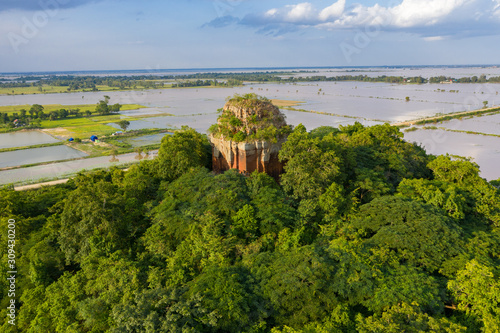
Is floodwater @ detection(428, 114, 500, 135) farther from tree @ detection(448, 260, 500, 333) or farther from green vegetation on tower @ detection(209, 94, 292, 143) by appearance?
tree @ detection(448, 260, 500, 333)

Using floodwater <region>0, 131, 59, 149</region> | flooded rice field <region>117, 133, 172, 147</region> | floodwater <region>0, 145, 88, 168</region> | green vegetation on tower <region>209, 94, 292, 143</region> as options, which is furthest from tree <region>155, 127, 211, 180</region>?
floodwater <region>0, 131, 59, 149</region>

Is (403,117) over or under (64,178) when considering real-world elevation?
over

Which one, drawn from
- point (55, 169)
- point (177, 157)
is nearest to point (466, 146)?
point (177, 157)

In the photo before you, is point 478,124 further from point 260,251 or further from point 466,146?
point 260,251

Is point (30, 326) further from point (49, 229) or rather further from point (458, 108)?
point (458, 108)

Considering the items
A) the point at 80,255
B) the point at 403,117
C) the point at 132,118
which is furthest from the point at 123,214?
the point at 403,117

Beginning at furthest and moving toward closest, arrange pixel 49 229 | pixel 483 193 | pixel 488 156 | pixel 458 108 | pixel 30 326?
pixel 458 108
pixel 488 156
pixel 483 193
pixel 49 229
pixel 30 326

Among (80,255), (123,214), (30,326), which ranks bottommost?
(30,326)
